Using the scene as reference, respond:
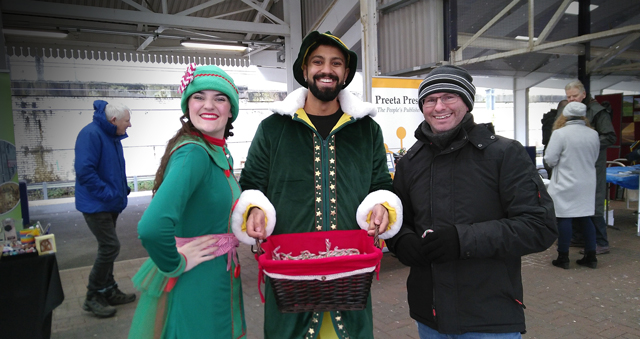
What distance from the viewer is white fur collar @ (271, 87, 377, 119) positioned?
2021mm

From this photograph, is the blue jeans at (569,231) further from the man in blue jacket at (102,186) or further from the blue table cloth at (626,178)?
the man in blue jacket at (102,186)

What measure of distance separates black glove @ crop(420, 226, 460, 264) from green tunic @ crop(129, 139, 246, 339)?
0.90 metres

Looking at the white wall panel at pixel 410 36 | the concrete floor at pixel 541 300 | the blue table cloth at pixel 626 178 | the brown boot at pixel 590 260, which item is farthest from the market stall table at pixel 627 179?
the white wall panel at pixel 410 36

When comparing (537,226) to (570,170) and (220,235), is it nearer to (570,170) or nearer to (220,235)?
(220,235)

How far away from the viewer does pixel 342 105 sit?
6.91ft

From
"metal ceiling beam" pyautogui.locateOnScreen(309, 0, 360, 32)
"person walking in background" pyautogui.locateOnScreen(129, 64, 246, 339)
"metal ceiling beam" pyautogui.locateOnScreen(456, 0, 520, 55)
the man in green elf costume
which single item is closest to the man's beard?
the man in green elf costume

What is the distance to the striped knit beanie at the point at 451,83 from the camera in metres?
1.69

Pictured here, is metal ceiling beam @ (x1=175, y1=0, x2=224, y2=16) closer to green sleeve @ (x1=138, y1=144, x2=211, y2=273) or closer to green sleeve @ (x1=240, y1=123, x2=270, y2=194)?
green sleeve @ (x1=240, y1=123, x2=270, y2=194)

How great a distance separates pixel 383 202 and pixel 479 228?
441 mm

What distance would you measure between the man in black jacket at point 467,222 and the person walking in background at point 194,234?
80 centimetres

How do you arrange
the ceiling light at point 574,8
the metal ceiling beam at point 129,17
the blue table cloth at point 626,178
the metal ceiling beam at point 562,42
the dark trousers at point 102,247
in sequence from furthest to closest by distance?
the blue table cloth at point 626,178 < the metal ceiling beam at point 129,17 < the ceiling light at point 574,8 < the metal ceiling beam at point 562,42 < the dark trousers at point 102,247

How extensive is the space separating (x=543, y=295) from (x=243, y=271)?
3619 millimetres

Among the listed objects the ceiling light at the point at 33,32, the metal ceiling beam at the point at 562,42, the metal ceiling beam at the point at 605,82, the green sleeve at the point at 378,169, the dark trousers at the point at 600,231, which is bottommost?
the dark trousers at the point at 600,231

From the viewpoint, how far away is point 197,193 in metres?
1.74
